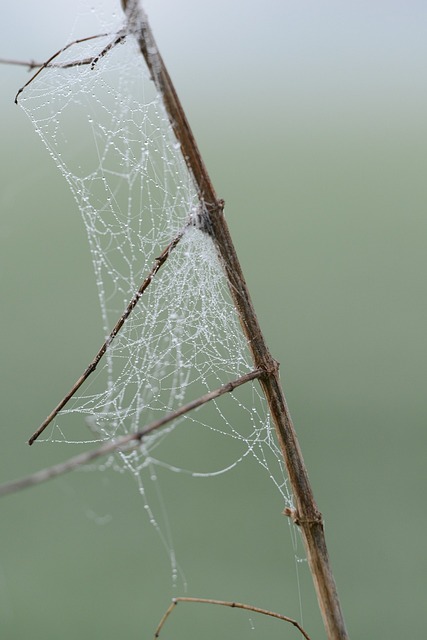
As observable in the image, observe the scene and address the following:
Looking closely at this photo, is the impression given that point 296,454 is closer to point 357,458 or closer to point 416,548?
point 416,548

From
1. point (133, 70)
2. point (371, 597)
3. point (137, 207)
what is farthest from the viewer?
point (137, 207)

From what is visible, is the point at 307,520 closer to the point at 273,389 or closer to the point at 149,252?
the point at 273,389

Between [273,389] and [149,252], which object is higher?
[149,252]

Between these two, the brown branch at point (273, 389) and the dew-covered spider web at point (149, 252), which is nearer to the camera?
the brown branch at point (273, 389)

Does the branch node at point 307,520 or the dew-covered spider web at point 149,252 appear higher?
the dew-covered spider web at point 149,252

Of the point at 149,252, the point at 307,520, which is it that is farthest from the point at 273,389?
the point at 149,252

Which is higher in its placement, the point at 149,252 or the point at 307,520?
the point at 149,252

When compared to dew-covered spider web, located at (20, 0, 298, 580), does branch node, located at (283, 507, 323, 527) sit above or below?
below

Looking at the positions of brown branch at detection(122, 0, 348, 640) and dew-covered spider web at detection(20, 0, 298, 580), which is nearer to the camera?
brown branch at detection(122, 0, 348, 640)

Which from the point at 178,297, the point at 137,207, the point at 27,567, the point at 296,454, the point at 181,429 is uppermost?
the point at 137,207

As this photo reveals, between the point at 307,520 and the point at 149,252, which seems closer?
the point at 307,520

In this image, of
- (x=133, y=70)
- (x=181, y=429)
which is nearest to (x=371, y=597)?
(x=181, y=429)
